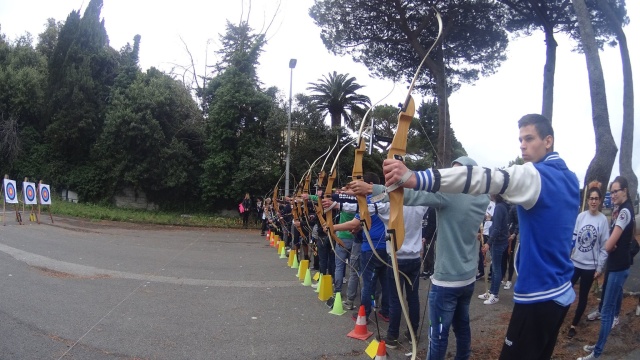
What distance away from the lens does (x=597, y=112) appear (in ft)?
25.4

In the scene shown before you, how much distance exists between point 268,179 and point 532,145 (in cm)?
2318

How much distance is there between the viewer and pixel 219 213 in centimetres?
2827

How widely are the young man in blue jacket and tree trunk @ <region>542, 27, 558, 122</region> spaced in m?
9.73

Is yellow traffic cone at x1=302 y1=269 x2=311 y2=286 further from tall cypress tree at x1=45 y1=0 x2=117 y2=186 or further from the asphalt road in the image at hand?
tall cypress tree at x1=45 y1=0 x2=117 y2=186

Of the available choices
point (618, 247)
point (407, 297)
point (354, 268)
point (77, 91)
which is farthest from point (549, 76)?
point (77, 91)

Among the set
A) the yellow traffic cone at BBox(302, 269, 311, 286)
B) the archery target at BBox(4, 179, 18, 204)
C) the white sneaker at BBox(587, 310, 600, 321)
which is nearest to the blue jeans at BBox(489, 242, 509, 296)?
the white sneaker at BBox(587, 310, 600, 321)

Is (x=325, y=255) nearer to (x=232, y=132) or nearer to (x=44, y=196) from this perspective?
(x=44, y=196)

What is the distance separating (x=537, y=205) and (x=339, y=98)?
2727cm

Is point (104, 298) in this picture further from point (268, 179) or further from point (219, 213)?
point (219, 213)

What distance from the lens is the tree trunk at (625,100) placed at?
9352 millimetres

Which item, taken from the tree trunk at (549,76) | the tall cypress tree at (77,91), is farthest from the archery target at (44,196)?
the tree trunk at (549,76)

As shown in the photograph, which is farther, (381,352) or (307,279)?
(307,279)

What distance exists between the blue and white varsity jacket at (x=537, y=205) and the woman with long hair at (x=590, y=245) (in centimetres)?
283

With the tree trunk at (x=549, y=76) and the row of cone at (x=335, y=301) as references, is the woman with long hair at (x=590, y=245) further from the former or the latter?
the tree trunk at (x=549, y=76)
